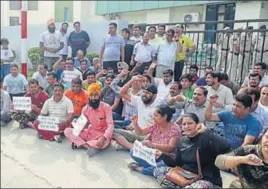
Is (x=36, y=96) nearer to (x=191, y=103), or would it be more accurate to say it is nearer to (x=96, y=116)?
(x=96, y=116)

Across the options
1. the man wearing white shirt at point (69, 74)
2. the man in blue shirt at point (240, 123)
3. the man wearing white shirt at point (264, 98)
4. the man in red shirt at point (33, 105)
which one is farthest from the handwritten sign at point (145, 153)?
the man wearing white shirt at point (69, 74)

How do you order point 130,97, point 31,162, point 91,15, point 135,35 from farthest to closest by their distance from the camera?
1. point 91,15
2. point 135,35
3. point 130,97
4. point 31,162

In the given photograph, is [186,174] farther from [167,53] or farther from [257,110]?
[167,53]

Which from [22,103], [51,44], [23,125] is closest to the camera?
[22,103]

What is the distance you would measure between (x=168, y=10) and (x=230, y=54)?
12.4 meters

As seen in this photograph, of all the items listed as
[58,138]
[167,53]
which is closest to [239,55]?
[167,53]

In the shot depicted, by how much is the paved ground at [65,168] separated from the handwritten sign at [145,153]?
25 centimetres

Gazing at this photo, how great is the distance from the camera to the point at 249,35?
678cm

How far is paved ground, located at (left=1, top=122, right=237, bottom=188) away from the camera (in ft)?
11.2

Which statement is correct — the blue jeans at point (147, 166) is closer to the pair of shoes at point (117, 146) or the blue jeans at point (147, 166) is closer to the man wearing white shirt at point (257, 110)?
the pair of shoes at point (117, 146)

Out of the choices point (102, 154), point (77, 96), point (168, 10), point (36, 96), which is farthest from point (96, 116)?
point (168, 10)

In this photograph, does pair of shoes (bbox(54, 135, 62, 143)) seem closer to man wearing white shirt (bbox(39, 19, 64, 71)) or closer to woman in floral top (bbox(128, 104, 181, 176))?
woman in floral top (bbox(128, 104, 181, 176))

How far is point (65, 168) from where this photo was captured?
424 cm

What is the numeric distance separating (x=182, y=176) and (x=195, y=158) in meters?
0.23
